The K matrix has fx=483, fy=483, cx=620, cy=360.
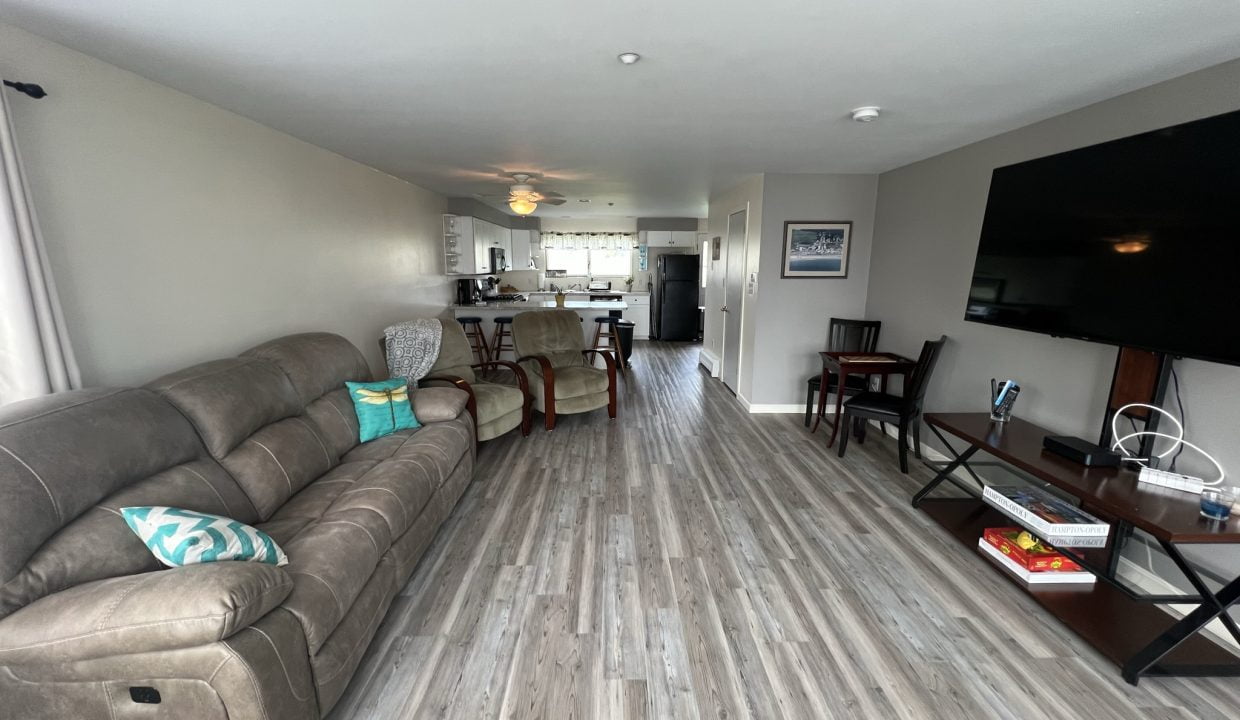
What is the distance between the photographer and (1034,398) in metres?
2.74

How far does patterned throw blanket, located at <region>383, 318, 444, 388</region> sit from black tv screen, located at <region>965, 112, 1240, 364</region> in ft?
11.9

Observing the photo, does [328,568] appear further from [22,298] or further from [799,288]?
[799,288]

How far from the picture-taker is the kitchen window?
966 cm

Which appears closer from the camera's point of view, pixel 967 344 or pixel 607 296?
pixel 967 344

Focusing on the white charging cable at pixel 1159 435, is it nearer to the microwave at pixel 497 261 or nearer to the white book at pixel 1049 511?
the white book at pixel 1049 511

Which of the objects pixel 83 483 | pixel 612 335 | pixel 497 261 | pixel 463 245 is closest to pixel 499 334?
pixel 463 245

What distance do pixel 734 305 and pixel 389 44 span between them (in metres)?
4.25

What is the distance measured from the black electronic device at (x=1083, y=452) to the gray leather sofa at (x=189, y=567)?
290 centimetres

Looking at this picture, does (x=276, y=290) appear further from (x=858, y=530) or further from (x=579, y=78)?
(x=858, y=530)

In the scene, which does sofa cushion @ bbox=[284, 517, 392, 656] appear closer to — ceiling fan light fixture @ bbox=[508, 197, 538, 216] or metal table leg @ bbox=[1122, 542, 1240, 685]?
metal table leg @ bbox=[1122, 542, 1240, 685]

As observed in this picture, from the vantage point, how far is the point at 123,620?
44.8 inches

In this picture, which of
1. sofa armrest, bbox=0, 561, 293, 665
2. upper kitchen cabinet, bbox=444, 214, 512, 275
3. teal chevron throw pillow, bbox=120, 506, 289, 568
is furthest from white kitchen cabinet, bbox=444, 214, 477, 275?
sofa armrest, bbox=0, 561, 293, 665

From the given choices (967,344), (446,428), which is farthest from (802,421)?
(446,428)

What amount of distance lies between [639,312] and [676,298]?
2.62ft
